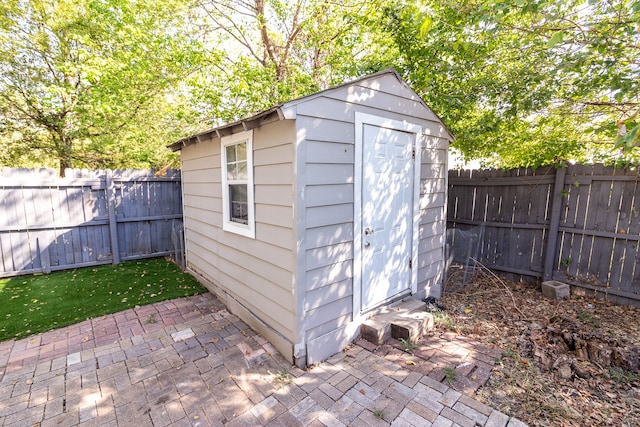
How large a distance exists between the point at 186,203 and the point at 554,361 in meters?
5.71

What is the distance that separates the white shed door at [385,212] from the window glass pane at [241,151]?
1.43 m

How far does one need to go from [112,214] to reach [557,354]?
769 centimetres

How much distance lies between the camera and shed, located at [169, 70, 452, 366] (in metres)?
2.83

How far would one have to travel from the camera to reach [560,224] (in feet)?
16.1

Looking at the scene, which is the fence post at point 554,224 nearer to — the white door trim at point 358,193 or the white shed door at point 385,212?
the white shed door at point 385,212

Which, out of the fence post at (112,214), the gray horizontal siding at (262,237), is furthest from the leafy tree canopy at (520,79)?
the fence post at (112,214)

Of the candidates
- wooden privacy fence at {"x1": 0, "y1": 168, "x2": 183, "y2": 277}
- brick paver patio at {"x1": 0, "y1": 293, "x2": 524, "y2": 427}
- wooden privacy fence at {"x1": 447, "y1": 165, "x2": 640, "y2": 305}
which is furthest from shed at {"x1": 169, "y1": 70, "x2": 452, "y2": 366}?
wooden privacy fence at {"x1": 0, "y1": 168, "x2": 183, "y2": 277}

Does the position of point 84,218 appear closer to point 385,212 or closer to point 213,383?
point 213,383

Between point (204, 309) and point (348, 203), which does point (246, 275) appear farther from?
point (348, 203)

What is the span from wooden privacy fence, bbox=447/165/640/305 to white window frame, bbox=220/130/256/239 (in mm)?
3607

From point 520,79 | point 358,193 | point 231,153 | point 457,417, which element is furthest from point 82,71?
point 457,417

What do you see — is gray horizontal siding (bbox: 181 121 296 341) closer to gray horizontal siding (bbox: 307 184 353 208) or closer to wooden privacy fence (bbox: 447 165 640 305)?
gray horizontal siding (bbox: 307 184 353 208)

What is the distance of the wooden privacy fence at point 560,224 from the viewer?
4332 mm

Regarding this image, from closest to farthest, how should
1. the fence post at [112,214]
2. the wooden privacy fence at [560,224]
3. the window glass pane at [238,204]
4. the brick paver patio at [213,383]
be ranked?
1. the brick paver patio at [213,383]
2. the window glass pane at [238,204]
3. the wooden privacy fence at [560,224]
4. the fence post at [112,214]
